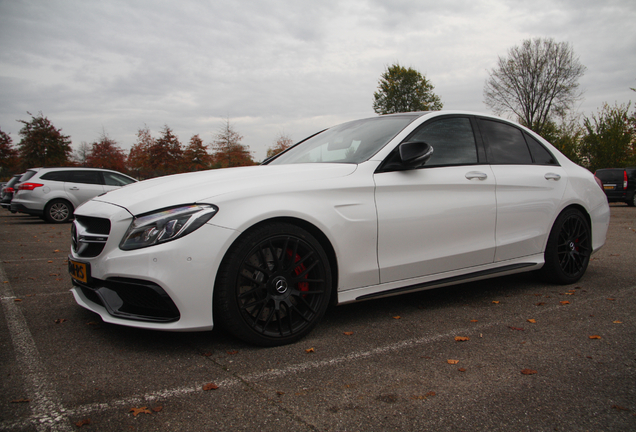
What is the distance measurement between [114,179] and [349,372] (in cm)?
1273

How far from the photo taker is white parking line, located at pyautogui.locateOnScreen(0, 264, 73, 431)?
1823 mm

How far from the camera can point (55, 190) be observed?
12.1 m

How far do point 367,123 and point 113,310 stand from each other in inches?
96.9

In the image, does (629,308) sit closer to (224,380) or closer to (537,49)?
(224,380)

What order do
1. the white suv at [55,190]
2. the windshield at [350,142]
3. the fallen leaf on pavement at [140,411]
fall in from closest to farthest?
1. the fallen leaf on pavement at [140,411]
2. the windshield at [350,142]
3. the white suv at [55,190]

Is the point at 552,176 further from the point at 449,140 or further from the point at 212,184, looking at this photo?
the point at 212,184

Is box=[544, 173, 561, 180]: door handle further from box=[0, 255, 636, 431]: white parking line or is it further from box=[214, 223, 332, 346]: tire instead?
box=[214, 223, 332, 346]: tire

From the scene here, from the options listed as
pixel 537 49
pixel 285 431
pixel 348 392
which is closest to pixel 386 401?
pixel 348 392

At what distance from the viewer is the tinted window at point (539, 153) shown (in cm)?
416

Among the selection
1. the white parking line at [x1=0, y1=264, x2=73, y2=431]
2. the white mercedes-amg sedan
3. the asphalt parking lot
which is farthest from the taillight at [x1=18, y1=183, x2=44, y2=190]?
the white mercedes-amg sedan

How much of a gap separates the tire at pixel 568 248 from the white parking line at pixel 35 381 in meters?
3.98

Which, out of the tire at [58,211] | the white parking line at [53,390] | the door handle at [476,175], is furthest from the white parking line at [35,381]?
the tire at [58,211]

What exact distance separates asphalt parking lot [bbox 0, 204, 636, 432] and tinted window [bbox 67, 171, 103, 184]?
9.98 meters

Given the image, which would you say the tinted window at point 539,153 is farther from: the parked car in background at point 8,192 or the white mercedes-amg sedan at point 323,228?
the parked car in background at point 8,192
